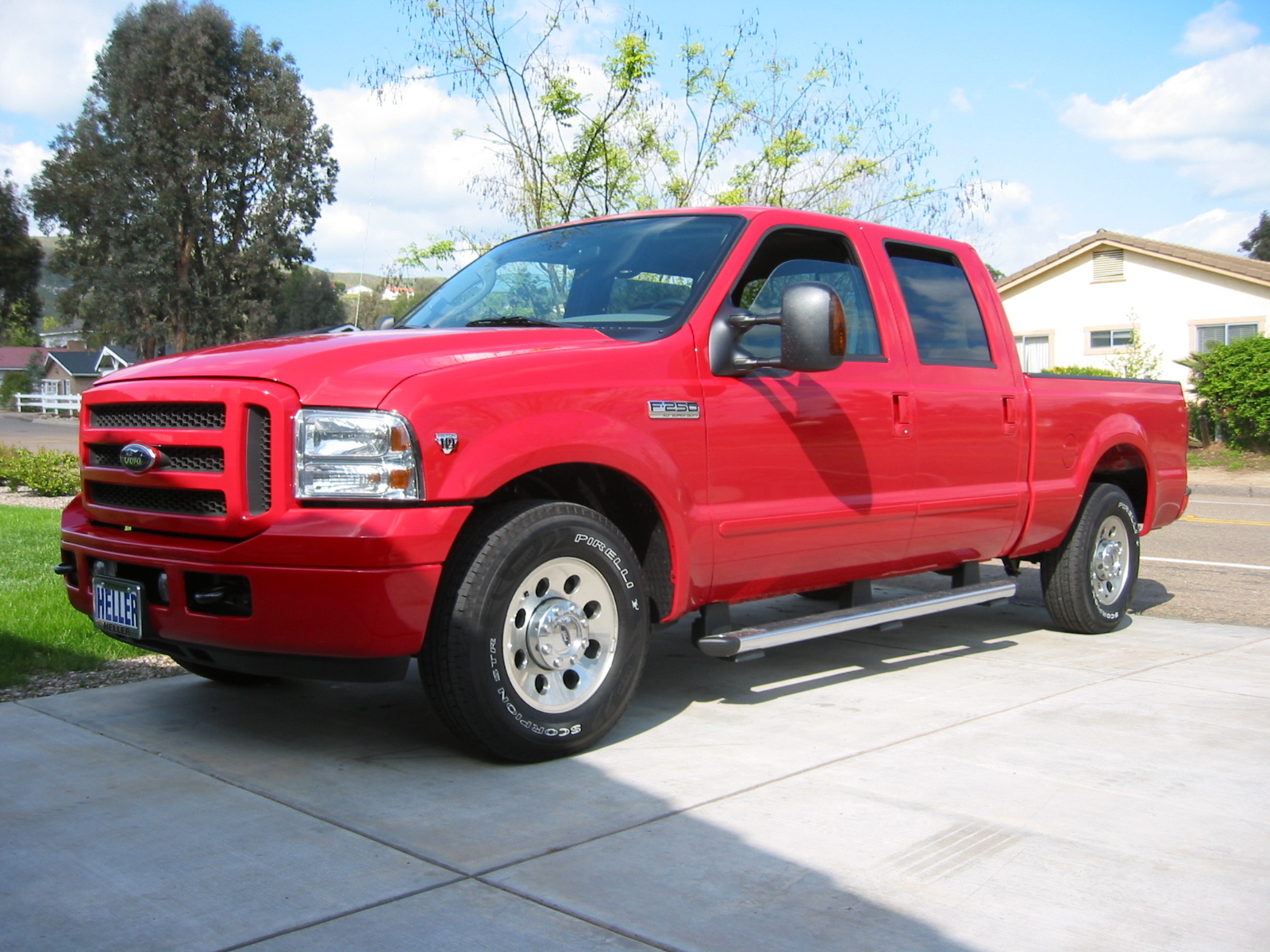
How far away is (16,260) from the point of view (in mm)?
54250

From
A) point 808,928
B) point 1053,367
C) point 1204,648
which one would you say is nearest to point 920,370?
point 1204,648

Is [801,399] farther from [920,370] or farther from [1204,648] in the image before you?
[1204,648]

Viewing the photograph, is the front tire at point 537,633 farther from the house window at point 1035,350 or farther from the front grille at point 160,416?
the house window at point 1035,350

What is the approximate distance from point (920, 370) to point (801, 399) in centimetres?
93

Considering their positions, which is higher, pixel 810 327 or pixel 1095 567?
pixel 810 327

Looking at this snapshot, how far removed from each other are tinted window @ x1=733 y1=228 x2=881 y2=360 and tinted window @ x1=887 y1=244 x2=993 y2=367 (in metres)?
0.32

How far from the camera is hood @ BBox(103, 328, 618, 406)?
3.76 meters

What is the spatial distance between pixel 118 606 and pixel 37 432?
1359 inches

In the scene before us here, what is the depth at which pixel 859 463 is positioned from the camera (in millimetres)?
5203

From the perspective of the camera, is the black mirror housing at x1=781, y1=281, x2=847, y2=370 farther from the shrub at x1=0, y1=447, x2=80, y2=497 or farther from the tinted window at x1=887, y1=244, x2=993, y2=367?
the shrub at x1=0, y1=447, x2=80, y2=497

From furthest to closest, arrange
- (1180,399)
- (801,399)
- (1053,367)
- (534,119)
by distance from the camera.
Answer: (1053,367)
(534,119)
(1180,399)
(801,399)

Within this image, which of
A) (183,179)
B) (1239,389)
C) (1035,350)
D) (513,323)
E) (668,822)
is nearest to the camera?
Answer: (668,822)

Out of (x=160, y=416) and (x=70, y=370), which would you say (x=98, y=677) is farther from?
(x=70, y=370)

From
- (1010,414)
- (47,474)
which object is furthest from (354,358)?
(47,474)
